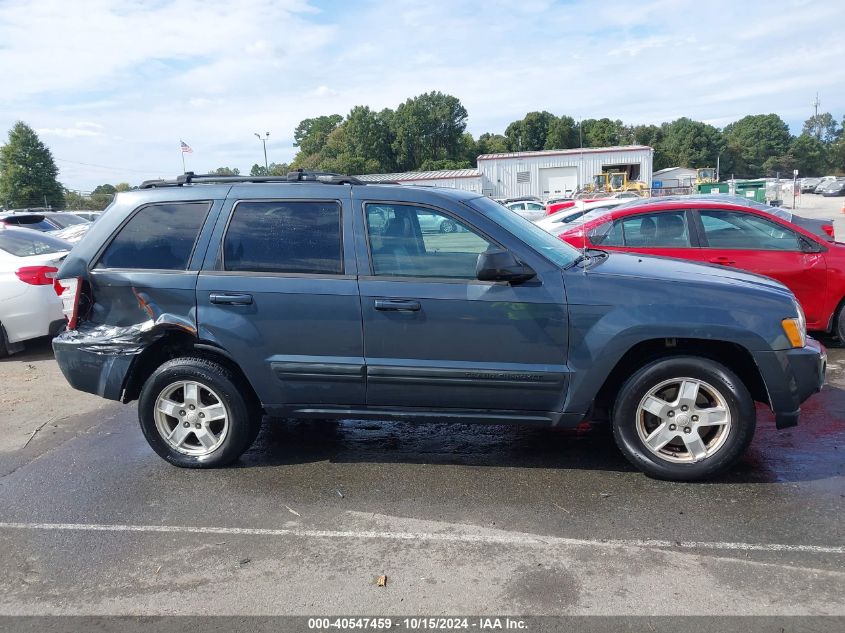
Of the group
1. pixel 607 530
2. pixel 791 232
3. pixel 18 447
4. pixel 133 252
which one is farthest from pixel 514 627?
pixel 791 232

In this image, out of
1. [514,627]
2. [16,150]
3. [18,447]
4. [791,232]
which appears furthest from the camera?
[16,150]

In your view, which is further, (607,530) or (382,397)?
(382,397)

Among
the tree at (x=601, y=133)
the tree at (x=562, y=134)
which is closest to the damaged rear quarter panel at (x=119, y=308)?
the tree at (x=562, y=134)

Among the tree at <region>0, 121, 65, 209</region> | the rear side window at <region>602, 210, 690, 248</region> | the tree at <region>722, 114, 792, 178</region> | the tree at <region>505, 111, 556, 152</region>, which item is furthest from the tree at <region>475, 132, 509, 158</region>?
the rear side window at <region>602, 210, 690, 248</region>

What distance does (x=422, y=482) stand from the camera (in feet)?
13.7

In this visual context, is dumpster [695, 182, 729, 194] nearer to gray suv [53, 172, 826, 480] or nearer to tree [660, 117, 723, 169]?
gray suv [53, 172, 826, 480]

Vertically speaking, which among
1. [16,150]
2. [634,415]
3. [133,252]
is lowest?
[634,415]

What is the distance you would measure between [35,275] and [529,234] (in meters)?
6.06

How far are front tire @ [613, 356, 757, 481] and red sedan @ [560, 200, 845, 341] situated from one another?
3.02m

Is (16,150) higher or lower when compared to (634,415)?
higher

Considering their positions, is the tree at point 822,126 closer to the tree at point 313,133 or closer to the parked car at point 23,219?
the tree at point 313,133

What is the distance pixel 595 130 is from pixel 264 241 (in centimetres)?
10408

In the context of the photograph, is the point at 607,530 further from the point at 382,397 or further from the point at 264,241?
the point at 264,241

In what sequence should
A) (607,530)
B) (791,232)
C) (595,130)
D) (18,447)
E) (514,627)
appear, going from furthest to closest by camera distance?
(595,130)
(791,232)
(18,447)
(607,530)
(514,627)
